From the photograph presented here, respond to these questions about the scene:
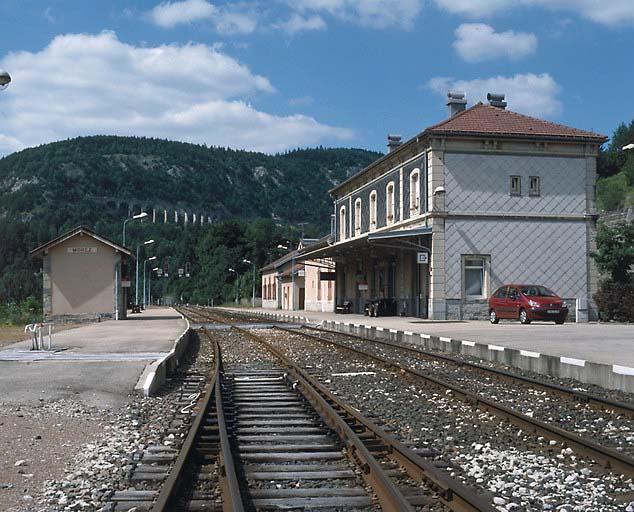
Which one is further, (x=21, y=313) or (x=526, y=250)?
(x=21, y=313)

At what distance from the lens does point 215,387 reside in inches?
430

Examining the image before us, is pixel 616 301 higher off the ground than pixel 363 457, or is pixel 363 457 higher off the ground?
pixel 616 301

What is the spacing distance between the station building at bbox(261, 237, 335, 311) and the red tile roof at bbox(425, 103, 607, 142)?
16.9m

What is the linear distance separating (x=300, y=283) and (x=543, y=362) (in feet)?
186

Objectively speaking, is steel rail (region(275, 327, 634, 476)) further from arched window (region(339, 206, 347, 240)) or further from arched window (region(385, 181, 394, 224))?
arched window (region(339, 206, 347, 240))

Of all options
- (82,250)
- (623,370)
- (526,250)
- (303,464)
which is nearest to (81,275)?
(82,250)

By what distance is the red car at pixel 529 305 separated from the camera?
29.4m

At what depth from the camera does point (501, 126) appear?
35656mm

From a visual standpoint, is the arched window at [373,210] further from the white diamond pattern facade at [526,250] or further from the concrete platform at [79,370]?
the concrete platform at [79,370]

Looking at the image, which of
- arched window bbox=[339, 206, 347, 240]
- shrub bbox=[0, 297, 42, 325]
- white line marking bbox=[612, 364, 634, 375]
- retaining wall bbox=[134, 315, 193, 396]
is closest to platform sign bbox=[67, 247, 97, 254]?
shrub bbox=[0, 297, 42, 325]

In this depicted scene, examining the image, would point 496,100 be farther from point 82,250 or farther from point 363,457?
point 363,457

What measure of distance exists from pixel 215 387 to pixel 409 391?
2702mm

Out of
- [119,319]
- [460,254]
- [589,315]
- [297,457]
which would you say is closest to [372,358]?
[297,457]

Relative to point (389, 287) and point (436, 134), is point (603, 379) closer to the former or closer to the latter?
point (436, 134)
